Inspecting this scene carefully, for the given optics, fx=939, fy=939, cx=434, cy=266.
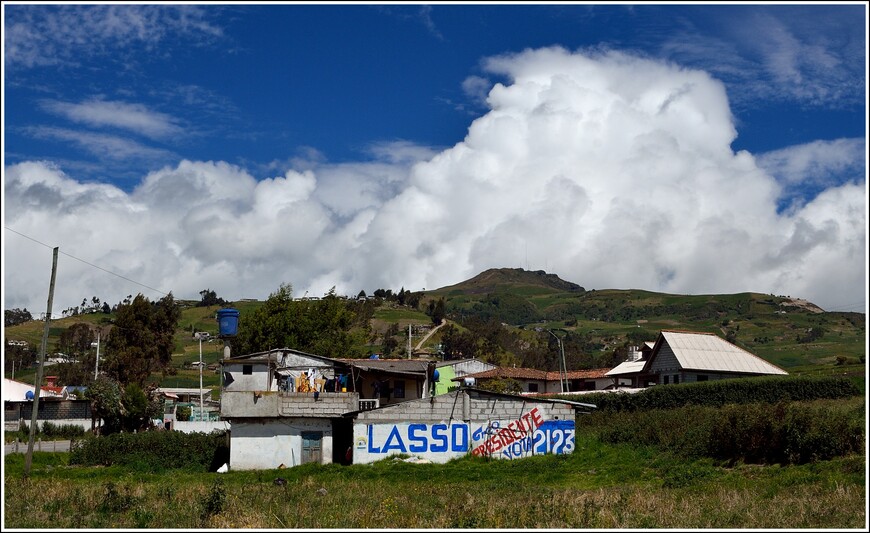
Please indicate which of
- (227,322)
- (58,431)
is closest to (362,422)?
(227,322)

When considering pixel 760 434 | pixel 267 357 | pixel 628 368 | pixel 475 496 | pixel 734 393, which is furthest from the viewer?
pixel 628 368

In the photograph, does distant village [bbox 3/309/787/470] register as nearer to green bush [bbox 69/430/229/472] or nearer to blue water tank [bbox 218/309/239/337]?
blue water tank [bbox 218/309/239/337]

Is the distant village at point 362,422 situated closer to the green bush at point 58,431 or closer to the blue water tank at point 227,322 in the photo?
the blue water tank at point 227,322

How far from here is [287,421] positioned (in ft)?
153

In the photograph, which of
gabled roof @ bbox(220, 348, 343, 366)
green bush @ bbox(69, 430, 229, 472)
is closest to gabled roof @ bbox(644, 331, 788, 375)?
gabled roof @ bbox(220, 348, 343, 366)

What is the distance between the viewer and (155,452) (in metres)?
47.7

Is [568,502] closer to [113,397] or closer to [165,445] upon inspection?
[165,445]

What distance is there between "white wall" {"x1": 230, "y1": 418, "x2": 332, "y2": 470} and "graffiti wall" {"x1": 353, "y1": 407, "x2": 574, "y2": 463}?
8.83ft

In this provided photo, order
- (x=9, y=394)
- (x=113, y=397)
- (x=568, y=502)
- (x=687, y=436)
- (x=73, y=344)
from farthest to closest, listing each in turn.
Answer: (x=73, y=344), (x=113, y=397), (x=9, y=394), (x=687, y=436), (x=568, y=502)

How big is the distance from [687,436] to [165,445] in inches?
1016

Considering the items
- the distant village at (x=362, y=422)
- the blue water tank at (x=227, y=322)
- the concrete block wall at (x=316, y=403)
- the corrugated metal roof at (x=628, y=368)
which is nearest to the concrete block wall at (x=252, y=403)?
the distant village at (x=362, y=422)

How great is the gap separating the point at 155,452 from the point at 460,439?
15664 mm

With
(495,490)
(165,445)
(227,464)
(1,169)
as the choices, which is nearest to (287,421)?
(227,464)

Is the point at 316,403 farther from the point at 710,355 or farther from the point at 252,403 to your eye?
the point at 710,355
